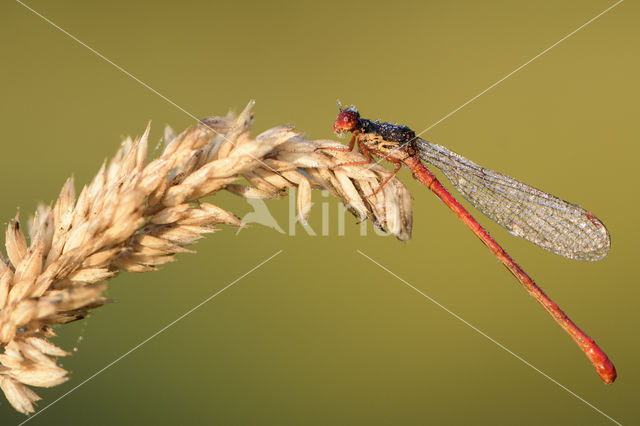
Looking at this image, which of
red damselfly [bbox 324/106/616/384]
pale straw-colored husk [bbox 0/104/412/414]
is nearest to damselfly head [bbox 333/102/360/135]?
red damselfly [bbox 324/106/616/384]

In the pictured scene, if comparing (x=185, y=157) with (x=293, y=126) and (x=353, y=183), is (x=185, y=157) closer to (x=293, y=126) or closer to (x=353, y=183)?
(x=293, y=126)

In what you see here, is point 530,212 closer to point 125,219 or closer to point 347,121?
point 347,121

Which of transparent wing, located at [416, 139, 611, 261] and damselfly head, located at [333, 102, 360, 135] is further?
transparent wing, located at [416, 139, 611, 261]

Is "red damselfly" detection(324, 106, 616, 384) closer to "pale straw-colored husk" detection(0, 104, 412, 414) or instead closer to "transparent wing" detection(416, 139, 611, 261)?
"transparent wing" detection(416, 139, 611, 261)

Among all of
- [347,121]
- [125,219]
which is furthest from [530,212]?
[125,219]

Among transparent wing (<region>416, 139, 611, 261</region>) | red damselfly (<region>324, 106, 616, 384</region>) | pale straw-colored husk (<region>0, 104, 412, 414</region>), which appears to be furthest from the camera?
transparent wing (<region>416, 139, 611, 261</region>)

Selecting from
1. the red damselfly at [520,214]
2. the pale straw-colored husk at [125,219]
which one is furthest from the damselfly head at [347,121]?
the pale straw-colored husk at [125,219]
